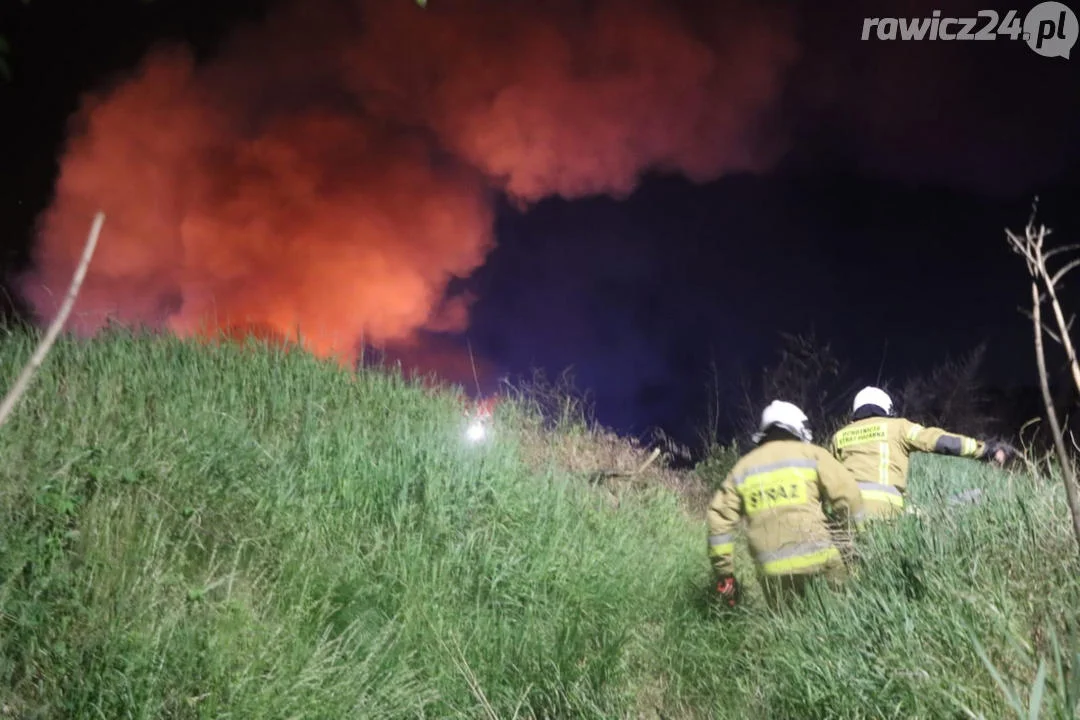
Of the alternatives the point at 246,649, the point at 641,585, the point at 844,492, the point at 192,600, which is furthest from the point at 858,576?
the point at 192,600

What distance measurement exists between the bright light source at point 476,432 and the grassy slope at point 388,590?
1.98 ft

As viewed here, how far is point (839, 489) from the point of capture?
445 centimetres

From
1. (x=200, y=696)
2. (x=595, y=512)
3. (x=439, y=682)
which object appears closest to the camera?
(x=200, y=696)

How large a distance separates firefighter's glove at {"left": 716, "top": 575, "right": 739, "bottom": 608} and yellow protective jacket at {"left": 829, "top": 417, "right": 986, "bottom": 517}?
51.4 inches

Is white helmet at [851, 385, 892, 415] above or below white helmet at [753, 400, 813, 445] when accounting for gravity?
above

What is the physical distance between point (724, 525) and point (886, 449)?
5.66ft

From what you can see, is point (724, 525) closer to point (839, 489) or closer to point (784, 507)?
point (784, 507)

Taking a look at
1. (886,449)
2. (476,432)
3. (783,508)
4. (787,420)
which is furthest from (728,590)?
(476,432)

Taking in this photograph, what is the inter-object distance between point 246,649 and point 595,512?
3.53m

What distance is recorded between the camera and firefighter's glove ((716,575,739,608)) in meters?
4.55

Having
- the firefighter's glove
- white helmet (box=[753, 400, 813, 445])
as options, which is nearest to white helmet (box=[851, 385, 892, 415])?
white helmet (box=[753, 400, 813, 445])

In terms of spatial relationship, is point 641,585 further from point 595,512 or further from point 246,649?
point 246,649

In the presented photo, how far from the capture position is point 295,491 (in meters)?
4.20

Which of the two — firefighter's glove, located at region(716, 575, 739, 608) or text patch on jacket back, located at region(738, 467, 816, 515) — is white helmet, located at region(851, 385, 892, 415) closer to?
text patch on jacket back, located at region(738, 467, 816, 515)
